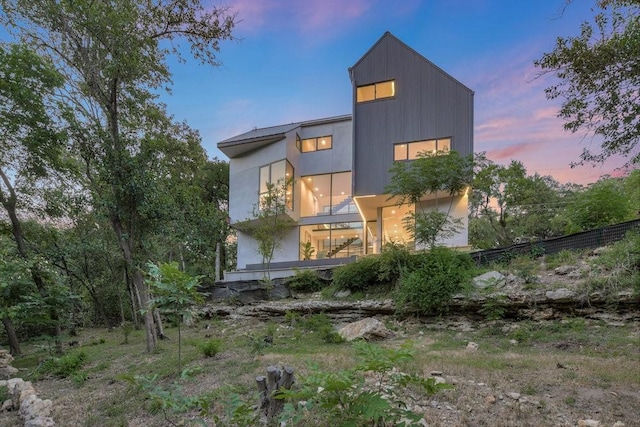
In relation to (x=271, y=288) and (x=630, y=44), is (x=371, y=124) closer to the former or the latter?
(x=271, y=288)

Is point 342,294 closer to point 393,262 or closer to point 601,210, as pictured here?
point 393,262

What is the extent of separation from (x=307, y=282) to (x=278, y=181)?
18.6 feet

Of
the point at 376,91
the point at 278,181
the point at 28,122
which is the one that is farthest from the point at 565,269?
the point at 28,122

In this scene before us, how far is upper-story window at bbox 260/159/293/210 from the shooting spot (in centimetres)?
1605

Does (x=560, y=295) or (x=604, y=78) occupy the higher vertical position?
(x=604, y=78)

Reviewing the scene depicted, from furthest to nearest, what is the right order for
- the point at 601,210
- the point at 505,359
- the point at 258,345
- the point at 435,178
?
the point at 435,178 < the point at 601,210 < the point at 258,345 < the point at 505,359

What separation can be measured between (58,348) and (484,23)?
14617mm

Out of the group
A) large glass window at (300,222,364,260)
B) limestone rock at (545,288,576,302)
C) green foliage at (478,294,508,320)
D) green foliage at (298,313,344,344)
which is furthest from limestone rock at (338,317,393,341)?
large glass window at (300,222,364,260)

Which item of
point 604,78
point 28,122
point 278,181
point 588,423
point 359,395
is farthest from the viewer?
point 278,181

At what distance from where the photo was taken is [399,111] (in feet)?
49.4

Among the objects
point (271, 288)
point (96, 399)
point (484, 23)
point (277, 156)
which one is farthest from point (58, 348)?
point (484, 23)

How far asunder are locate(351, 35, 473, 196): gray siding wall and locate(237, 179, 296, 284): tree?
3.70m

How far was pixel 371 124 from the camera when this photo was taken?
15.4 metres

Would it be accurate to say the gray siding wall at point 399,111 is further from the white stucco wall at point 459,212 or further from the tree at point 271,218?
the tree at point 271,218
